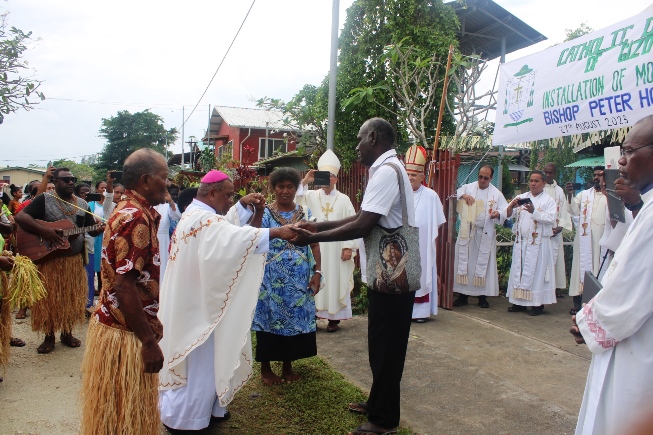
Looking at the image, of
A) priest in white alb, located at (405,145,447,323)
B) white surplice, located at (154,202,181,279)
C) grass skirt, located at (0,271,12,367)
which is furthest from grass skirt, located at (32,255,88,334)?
priest in white alb, located at (405,145,447,323)

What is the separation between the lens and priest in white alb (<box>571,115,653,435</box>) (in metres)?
2.12

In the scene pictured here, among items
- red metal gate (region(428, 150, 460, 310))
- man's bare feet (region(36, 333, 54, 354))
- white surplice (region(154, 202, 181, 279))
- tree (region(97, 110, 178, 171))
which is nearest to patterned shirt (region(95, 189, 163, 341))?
man's bare feet (region(36, 333, 54, 354))

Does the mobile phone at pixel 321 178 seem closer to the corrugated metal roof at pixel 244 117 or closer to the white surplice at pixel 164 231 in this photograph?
the white surplice at pixel 164 231

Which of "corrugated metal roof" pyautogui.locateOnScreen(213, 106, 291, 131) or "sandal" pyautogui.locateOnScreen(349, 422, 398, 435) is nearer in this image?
"sandal" pyautogui.locateOnScreen(349, 422, 398, 435)

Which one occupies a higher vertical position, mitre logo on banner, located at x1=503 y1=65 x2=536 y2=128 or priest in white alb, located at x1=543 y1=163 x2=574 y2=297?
mitre logo on banner, located at x1=503 y1=65 x2=536 y2=128

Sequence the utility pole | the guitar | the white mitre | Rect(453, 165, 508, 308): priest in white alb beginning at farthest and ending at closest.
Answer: the utility pole < Rect(453, 165, 508, 308): priest in white alb < the white mitre < the guitar

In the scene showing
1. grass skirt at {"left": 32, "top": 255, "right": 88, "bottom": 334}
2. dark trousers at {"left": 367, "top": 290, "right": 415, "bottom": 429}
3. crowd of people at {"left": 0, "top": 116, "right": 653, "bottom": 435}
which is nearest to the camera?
crowd of people at {"left": 0, "top": 116, "right": 653, "bottom": 435}

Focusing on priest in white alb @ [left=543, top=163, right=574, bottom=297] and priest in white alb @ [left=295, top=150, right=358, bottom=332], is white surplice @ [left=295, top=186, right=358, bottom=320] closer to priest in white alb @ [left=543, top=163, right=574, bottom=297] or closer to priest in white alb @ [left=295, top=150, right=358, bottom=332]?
priest in white alb @ [left=295, top=150, right=358, bottom=332]

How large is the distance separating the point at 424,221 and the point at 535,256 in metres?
2.10

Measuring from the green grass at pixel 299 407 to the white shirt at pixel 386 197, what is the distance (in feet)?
5.02

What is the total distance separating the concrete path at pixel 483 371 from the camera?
3920mm

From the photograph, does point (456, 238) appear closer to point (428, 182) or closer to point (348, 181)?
point (428, 182)

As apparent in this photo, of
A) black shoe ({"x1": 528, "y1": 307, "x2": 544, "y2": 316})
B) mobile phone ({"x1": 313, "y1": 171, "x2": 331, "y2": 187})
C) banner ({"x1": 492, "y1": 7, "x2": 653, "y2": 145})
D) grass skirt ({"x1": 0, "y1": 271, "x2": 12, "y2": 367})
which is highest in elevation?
banner ({"x1": 492, "y1": 7, "x2": 653, "y2": 145})

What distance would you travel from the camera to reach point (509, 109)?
6.03 m
